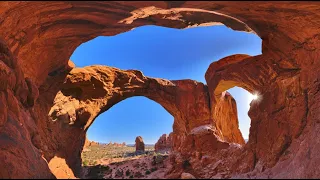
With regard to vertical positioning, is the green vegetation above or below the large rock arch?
below

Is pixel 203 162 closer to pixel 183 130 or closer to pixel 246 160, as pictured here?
pixel 246 160

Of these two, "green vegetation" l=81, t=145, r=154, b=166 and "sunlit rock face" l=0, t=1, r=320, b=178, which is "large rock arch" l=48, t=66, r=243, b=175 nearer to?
"sunlit rock face" l=0, t=1, r=320, b=178

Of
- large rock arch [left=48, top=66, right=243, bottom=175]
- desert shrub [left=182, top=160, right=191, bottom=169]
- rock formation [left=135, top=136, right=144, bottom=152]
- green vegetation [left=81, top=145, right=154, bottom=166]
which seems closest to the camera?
desert shrub [left=182, top=160, right=191, bottom=169]

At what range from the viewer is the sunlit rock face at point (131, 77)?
8.34 metres

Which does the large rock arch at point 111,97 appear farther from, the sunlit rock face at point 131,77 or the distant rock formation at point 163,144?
the distant rock formation at point 163,144

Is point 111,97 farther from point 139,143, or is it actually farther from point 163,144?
point 139,143

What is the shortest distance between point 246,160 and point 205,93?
1183cm

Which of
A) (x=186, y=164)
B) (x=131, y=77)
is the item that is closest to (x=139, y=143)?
(x=131, y=77)

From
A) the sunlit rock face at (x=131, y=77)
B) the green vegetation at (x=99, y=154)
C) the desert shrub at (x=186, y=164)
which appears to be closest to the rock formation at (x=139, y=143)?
the green vegetation at (x=99, y=154)

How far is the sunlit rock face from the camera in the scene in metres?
8.34

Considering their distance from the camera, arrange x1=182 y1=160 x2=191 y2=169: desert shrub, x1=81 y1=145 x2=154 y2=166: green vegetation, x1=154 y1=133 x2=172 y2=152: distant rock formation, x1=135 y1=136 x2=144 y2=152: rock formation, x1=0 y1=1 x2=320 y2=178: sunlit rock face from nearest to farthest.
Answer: x1=0 y1=1 x2=320 y2=178: sunlit rock face < x1=182 y1=160 x2=191 y2=169: desert shrub < x1=81 y1=145 x2=154 y2=166: green vegetation < x1=154 y1=133 x2=172 y2=152: distant rock formation < x1=135 y1=136 x2=144 y2=152: rock formation

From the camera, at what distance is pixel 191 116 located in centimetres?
2438

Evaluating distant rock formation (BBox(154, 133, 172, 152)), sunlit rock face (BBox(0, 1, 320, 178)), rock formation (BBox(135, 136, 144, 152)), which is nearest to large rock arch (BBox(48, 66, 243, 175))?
sunlit rock face (BBox(0, 1, 320, 178))

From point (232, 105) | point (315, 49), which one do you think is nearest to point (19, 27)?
point (315, 49)
